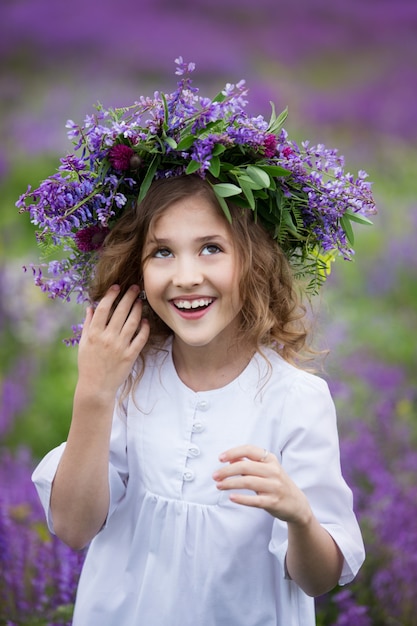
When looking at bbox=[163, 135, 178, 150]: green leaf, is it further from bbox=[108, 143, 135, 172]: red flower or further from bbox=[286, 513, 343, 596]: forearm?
bbox=[286, 513, 343, 596]: forearm

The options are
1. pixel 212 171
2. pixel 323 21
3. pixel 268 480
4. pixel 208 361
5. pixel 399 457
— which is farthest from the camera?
pixel 323 21

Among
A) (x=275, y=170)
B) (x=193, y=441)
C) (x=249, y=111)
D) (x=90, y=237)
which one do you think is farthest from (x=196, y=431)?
(x=249, y=111)

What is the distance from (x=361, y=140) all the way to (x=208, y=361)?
14.5 feet

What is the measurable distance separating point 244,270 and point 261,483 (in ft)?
1.79

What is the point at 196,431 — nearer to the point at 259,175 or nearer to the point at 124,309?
the point at 124,309

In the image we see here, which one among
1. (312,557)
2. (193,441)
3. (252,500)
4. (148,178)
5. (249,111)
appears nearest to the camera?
(252,500)

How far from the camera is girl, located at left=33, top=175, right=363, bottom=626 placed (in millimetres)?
1896

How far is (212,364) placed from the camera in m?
2.07

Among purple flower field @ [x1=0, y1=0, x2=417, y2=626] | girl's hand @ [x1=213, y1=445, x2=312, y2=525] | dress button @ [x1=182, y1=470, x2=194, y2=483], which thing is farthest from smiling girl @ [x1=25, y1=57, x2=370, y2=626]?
purple flower field @ [x1=0, y1=0, x2=417, y2=626]

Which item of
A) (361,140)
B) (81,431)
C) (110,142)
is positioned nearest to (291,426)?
(81,431)

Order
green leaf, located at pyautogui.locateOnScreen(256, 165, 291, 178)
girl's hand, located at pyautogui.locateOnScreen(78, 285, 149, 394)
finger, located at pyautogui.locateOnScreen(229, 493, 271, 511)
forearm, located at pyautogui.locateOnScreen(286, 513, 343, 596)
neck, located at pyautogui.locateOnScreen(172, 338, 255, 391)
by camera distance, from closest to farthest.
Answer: finger, located at pyautogui.locateOnScreen(229, 493, 271, 511) → forearm, located at pyautogui.locateOnScreen(286, 513, 343, 596) → green leaf, located at pyautogui.locateOnScreen(256, 165, 291, 178) → girl's hand, located at pyautogui.locateOnScreen(78, 285, 149, 394) → neck, located at pyautogui.locateOnScreen(172, 338, 255, 391)

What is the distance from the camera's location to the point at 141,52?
6.25 m

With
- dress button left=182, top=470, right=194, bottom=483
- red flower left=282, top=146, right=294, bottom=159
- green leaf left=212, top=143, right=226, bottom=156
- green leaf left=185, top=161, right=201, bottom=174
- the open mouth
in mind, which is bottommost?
dress button left=182, top=470, right=194, bottom=483

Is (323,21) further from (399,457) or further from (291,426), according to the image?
(291,426)
